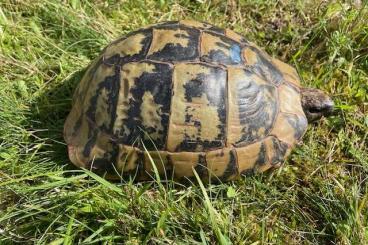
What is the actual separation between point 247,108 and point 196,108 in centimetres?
37

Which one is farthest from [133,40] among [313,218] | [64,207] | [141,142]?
[313,218]

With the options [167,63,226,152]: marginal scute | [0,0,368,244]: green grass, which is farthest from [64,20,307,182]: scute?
[0,0,368,244]: green grass

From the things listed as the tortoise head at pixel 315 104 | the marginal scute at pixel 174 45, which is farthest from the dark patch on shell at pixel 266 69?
the marginal scute at pixel 174 45

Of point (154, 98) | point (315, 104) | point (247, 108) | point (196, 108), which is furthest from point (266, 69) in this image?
point (154, 98)

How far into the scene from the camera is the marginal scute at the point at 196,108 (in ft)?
10.5

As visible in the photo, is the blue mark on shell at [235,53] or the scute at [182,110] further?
the blue mark on shell at [235,53]

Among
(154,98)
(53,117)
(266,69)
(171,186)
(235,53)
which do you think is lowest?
(171,186)

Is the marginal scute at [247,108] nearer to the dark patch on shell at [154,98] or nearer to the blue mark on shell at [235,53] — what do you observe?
the blue mark on shell at [235,53]

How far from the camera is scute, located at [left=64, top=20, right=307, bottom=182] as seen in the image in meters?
3.21

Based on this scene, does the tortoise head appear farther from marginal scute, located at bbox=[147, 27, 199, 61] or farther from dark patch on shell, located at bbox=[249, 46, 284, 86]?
marginal scute, located at bbox=[147, 27, 199, 61]

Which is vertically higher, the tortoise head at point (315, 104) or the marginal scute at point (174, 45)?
the marginal scute at point (174, 45)

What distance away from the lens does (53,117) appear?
406 centimetres

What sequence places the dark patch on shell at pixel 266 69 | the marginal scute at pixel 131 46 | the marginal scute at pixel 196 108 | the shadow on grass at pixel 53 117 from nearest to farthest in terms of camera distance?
the marginal scute at pixel 196 108 < the marginal scute at pixel 131 46 < the dark patch on shell at pixel 266 69 < the shadow on grass at pixel 53 117

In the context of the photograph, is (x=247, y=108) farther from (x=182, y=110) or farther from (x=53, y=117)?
(x=53, y=117)
